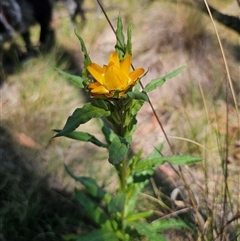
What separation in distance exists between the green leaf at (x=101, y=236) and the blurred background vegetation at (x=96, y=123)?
1.29 feet

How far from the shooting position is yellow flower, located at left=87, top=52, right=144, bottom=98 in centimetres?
121

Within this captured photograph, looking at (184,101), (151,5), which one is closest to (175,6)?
(151,5)

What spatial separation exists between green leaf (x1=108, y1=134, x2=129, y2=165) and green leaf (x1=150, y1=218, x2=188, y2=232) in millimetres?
606

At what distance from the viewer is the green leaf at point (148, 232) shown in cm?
164

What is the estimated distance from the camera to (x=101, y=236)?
168 centimetres

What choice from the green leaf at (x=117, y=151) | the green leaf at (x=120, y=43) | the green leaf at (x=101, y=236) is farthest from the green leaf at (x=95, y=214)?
the green leaf at (x=120, y=43)

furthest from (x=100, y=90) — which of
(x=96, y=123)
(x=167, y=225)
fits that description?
(x=96, y=123)

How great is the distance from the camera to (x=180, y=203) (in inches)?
78.7

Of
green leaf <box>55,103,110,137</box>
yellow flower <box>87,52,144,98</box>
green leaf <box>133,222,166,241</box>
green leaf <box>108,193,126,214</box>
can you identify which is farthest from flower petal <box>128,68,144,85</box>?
green leaf <box>133,222,166,241</box>

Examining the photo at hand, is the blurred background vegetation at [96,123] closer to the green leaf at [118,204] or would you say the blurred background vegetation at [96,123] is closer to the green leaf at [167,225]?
the green leaf at [167,225]

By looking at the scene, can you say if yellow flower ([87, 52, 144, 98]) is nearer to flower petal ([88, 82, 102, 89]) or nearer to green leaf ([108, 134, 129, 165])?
flower petal ([88, 82, 102, 89])

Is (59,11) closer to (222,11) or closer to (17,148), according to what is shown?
(222,11)

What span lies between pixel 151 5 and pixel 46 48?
0.87 m

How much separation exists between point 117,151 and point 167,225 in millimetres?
646
